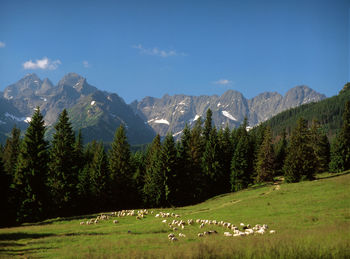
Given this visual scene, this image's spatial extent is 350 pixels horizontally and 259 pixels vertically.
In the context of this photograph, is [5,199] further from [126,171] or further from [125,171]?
[126,171]

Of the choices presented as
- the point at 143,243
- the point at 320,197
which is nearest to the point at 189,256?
the point at 143,243

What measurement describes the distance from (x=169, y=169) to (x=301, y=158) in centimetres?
3142

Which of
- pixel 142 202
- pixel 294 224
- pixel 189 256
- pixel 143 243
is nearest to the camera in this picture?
pixel 189 256

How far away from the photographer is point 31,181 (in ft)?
129

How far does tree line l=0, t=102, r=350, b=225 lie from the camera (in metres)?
39.8

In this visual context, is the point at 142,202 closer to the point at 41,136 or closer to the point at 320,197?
the point at 41,136

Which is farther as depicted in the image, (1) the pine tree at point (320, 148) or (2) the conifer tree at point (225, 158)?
(1) the pine tree at point (320, 148)

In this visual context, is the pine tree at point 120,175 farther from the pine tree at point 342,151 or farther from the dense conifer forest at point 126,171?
the pine tree at point 342,151

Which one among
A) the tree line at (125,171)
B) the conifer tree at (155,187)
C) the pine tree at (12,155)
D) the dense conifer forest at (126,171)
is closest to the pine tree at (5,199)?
the dense conifer forest at (126,171)

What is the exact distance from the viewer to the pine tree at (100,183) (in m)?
57.2

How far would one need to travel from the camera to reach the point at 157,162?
57969 millimetres

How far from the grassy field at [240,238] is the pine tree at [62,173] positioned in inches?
714

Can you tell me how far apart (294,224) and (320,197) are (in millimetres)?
15181

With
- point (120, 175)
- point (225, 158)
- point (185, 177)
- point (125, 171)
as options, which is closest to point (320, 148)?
point (225, 158)
